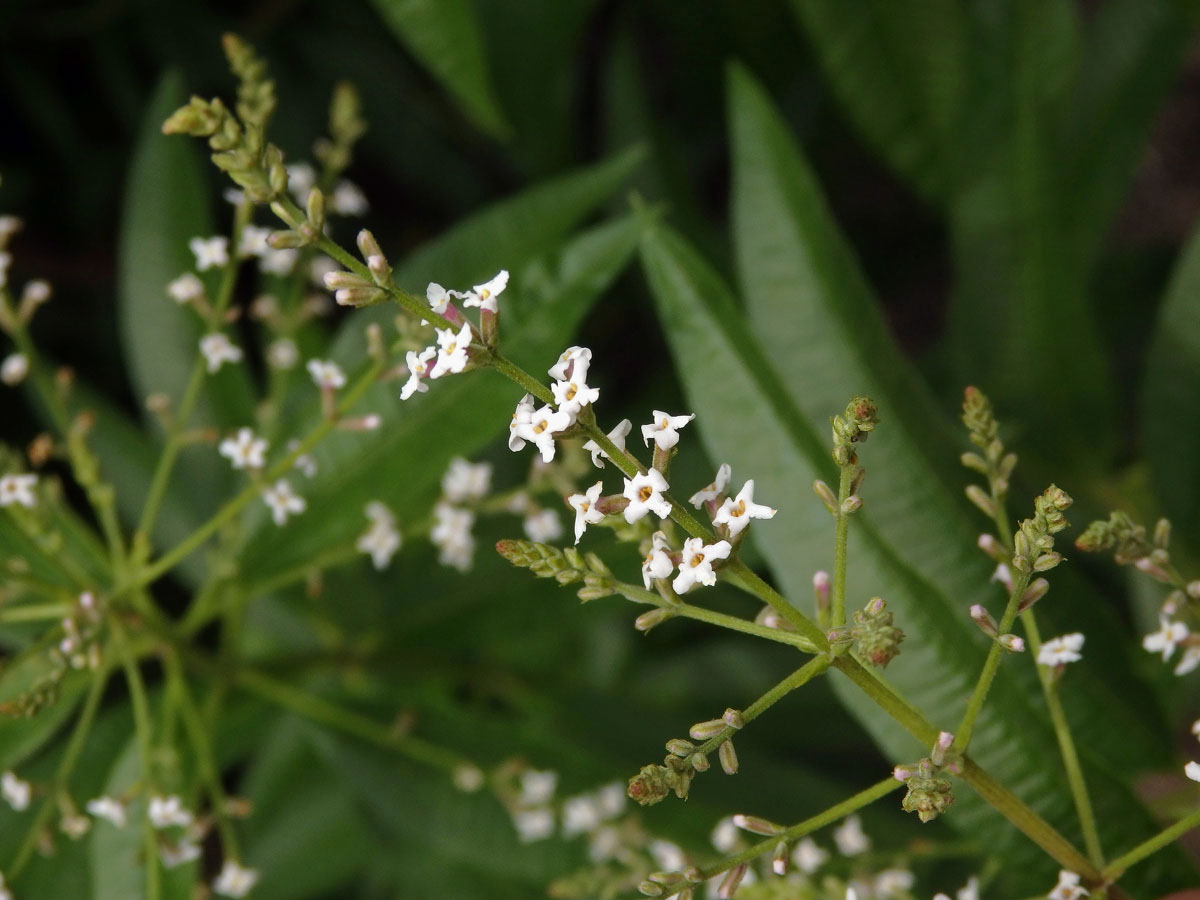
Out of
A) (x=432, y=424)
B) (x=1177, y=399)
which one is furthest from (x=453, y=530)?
(x=1177, y=399)

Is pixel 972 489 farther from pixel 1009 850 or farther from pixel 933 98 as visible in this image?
pixel 933 98

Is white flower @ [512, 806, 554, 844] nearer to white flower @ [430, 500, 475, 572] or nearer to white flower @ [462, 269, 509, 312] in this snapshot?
white flower @ [430, 500, 475, 572]

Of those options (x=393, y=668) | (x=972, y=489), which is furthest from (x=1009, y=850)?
(x=393, y=668)

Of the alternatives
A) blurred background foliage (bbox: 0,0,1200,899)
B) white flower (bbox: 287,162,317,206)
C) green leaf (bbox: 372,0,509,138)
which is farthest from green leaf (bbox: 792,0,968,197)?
white flower (bbox: 287,162,317,206)

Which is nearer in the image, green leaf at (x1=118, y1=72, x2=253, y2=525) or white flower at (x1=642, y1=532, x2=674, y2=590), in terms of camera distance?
white flower at (x1=642, y1=532, x2=674, y2=590)

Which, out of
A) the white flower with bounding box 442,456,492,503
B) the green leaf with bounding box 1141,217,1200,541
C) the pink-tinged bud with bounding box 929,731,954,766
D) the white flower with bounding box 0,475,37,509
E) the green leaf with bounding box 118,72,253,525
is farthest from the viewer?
the green leaf with bounding box 118,72,253,525

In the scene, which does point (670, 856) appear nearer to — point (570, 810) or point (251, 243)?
point (570, 810)
